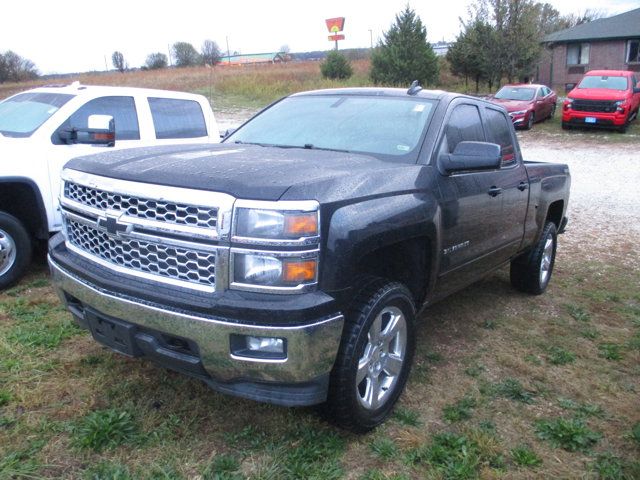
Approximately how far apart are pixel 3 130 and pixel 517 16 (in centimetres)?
2604

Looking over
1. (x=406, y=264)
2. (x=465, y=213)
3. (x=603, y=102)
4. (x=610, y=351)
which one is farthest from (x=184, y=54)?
(x=406, y=264)

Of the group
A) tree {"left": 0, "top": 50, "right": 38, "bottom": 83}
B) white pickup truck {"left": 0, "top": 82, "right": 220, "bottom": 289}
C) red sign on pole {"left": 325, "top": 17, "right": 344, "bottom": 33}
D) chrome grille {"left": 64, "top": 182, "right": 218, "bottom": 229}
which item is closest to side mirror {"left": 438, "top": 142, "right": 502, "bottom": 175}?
chrome grille {"left": 64, "top": 182, "right": 218, "bottom": 229}

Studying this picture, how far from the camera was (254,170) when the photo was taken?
9.82ft

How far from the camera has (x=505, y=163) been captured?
490 cm

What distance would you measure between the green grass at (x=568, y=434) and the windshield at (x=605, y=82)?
63.6 ft

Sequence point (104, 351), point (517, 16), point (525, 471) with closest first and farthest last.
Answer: point (525, 471) < point (104, 351) < point (517, 16)

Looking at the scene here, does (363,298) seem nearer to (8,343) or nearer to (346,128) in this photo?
(346,128)

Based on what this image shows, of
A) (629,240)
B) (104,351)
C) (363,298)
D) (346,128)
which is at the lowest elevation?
(629,240)

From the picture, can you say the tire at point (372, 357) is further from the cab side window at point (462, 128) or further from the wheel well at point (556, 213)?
the wheel well at point (556, 213)

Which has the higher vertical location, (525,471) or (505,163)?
(505,163)

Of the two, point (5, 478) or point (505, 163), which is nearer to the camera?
point (5, 478)

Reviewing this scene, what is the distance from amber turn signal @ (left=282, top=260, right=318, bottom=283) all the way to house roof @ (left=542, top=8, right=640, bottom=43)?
36483 millimetres

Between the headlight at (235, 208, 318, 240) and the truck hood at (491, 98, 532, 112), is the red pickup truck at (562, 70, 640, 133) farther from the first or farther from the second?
the headlight at (235, 208, 318, 240)

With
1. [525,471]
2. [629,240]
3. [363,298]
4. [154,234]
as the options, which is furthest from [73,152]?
[629,240]
